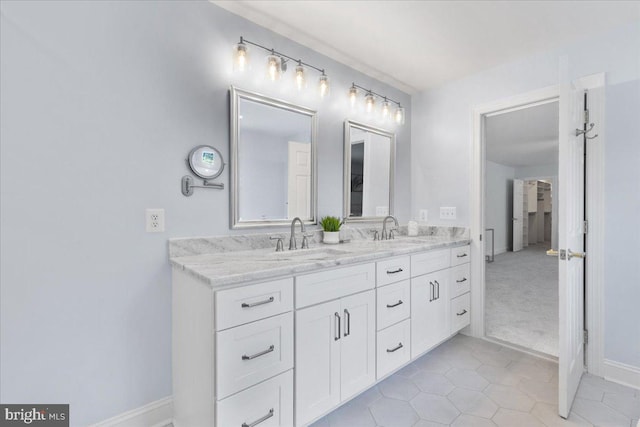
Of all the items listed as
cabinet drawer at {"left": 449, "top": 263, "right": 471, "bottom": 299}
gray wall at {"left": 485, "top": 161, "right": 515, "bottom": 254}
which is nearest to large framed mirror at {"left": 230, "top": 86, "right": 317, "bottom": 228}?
cabinet drawer at {"left": 449, "top": 263, "right": 471, "bottom": 299}

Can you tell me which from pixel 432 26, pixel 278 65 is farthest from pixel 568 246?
pixel 278 65

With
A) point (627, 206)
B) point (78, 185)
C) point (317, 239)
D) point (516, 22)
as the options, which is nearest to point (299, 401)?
point (317, 239)

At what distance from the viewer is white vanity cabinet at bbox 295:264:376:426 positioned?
1372 millimetres

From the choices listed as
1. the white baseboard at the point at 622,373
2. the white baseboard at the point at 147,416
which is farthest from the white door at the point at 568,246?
the white baseboard at the point at 147,416

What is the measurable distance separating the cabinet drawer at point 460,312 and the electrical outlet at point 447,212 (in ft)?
2.31

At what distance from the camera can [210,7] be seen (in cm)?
167

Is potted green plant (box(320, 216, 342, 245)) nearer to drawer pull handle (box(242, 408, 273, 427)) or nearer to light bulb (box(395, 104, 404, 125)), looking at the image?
drawer pull handle (box(242, 408, 273, 427))

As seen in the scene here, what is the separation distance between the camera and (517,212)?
7.50m

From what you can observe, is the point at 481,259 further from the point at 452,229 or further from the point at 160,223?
the point at 160,223

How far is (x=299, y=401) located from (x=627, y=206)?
2319mm

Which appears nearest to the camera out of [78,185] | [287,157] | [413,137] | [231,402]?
[231,402]

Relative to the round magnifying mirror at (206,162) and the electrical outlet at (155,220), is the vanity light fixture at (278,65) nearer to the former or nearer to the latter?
the round magnifying mirror at (206,162)

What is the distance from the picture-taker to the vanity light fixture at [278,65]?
5.62ft

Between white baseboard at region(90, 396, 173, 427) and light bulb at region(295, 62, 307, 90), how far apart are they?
78.7 inches
